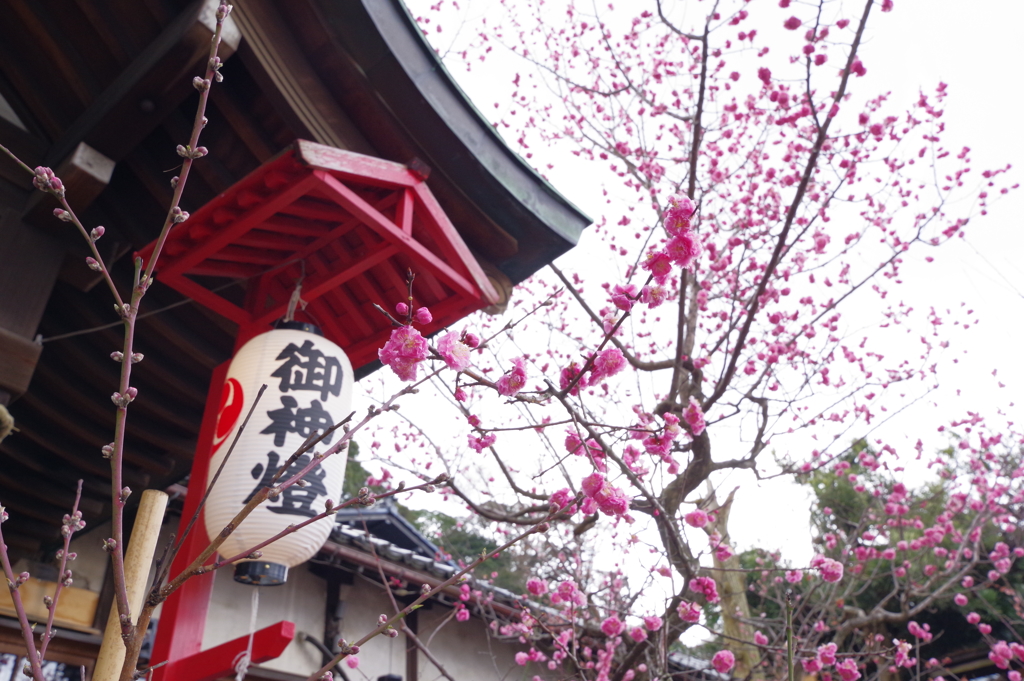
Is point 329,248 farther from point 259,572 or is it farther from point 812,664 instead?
point 812,664

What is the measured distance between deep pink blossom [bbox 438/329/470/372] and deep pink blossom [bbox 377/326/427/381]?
0.06 meters

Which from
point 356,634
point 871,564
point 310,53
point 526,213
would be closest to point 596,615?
point 356,634

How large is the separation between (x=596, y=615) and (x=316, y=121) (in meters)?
5.31

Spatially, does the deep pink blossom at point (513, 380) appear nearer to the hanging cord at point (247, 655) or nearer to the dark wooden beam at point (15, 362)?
the hanging cord at point (247, 655)

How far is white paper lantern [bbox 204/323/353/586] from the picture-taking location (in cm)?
329

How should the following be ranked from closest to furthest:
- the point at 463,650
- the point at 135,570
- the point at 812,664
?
the point at 135,570 → the point at 812,664 → the point at 463,650

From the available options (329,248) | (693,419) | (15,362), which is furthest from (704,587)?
(15,362)

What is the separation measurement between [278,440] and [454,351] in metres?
1.60

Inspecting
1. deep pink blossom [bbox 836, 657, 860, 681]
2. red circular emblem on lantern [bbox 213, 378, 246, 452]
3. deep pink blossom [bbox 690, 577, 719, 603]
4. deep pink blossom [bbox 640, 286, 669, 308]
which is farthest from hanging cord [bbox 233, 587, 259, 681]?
deep pink blossom [bbox 836, 657, 860, 681]

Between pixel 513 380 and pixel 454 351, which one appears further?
pixel 513 380

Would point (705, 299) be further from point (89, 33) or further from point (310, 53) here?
point (89, 33)

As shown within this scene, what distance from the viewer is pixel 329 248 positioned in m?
4.31

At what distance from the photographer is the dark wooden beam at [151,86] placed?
10.9 ft

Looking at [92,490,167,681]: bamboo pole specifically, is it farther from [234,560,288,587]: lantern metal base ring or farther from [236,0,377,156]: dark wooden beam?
[236,0,377,156]: dark wooden beam
